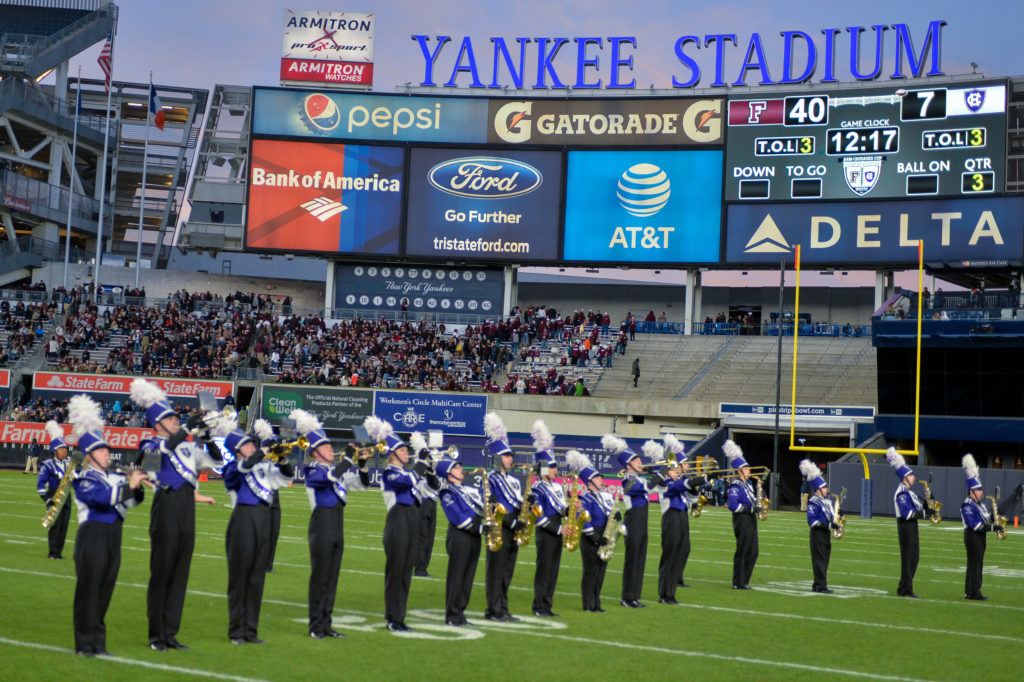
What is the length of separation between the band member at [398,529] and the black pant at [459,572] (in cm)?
45

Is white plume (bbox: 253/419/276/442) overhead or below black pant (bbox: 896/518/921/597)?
overhead

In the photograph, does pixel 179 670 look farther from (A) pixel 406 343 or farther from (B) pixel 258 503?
(A) pixel 406 343

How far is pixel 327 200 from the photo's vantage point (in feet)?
159

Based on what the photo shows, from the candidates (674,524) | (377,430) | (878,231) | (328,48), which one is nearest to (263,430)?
(377,430)

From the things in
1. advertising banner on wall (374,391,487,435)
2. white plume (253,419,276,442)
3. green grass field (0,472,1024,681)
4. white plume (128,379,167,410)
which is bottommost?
green grass field (0,472,1024,681)

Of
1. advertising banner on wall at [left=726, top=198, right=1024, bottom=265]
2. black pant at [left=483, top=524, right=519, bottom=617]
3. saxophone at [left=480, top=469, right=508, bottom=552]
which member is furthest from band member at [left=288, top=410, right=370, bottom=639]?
advertising banner on wall at [left=726, top=198, right=1024, bottom=265]

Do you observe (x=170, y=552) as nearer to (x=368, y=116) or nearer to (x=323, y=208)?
(x=323, y=208)

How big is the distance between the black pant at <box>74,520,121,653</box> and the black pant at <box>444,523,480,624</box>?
3299mm

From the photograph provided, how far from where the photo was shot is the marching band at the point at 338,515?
955cm

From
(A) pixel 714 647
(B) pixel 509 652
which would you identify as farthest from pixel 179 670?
(A) pixel 714 647

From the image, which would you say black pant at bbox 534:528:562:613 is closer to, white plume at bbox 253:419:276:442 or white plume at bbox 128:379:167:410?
white plume at bbox 253:419:276:442

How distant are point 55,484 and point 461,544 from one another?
27.4 feet

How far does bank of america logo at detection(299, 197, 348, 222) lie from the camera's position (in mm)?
48531

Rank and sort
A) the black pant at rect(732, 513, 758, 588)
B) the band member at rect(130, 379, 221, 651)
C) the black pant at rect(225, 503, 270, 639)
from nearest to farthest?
the band member at rect(130, 379, 221, 651) < the black pant at rect(225, 503, 270, 639) < the black pant at rect(732, 513, 758, 588)
